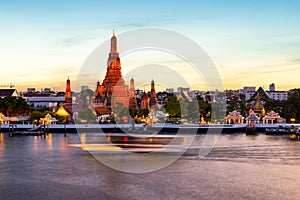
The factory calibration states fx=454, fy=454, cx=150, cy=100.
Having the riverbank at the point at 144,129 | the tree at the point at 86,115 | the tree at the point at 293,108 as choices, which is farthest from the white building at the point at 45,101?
the tree at the point at 293,108

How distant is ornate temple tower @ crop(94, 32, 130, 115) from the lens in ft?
192

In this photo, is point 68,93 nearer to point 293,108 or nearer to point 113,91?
point 113,91

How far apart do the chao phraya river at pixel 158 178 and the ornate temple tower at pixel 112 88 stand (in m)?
36.8

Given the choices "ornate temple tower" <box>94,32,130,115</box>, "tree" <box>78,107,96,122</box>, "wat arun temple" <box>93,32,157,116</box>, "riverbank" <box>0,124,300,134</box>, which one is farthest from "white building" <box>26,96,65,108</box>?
"riverbank" <box>0,124,300,134</box>

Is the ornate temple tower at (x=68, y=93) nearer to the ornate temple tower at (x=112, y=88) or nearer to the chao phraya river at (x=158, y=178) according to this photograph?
the ornate temple tower at (x=112, y=88)

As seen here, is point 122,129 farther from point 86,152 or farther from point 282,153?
point 282,153

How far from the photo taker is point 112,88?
6256 centimetres

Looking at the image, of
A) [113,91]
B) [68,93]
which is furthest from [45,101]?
[113,91]

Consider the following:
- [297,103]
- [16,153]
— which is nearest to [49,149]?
[16,153]

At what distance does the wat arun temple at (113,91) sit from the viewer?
58.5 m

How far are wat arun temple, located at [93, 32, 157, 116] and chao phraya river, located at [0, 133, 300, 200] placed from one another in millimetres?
36194

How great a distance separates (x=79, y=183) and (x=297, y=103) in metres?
35.7

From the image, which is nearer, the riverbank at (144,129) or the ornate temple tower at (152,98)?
the riverbank at (144,129)

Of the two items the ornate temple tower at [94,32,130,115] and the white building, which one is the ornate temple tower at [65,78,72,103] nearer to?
the ornate temple tower at [94,32,130,115]
